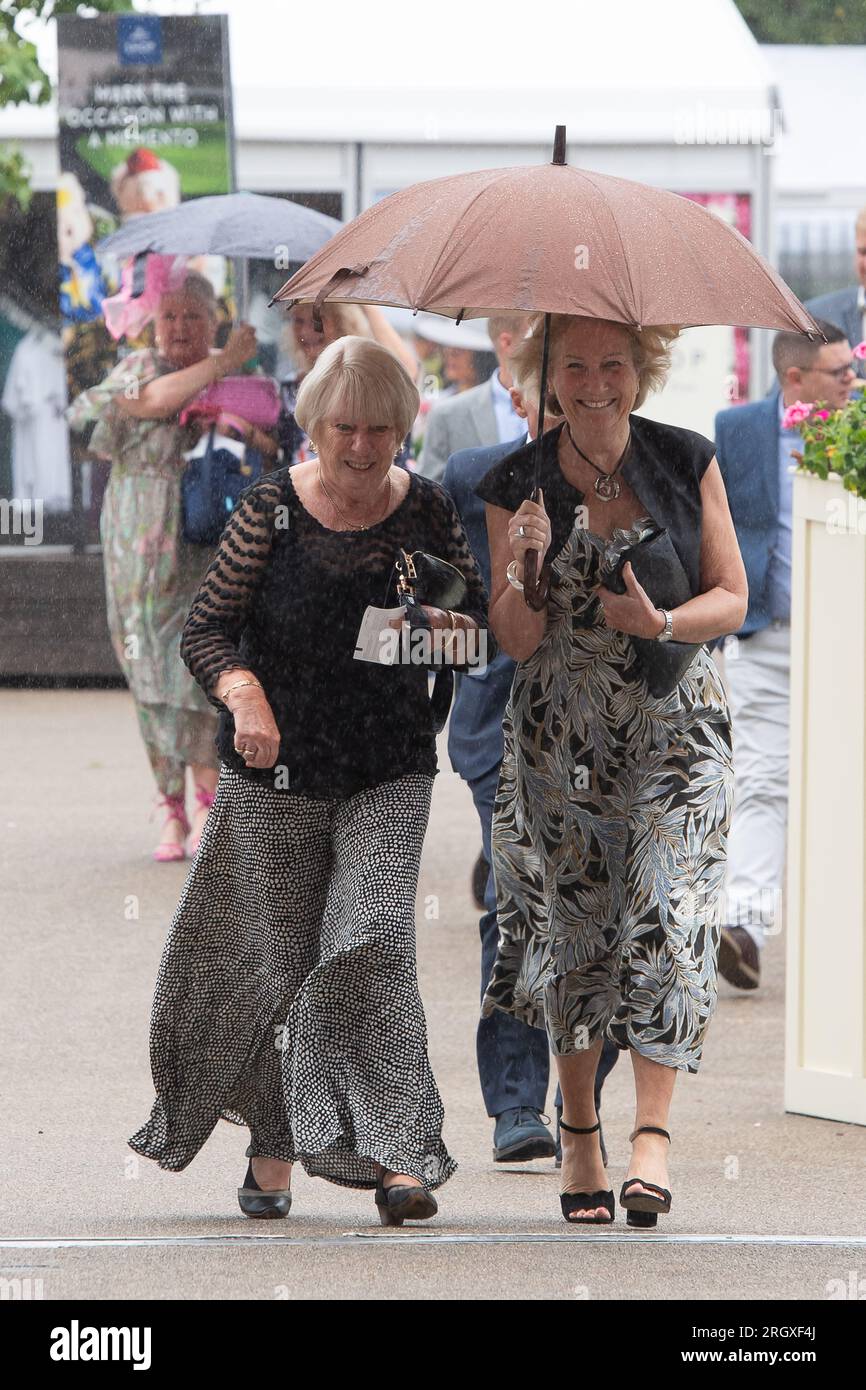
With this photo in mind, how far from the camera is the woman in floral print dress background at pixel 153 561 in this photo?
8938 mm

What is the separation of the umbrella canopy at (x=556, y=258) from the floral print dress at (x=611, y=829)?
0.46 m

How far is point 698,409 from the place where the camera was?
14.7m

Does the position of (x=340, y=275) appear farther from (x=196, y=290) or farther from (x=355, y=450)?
(x=196, y=290)

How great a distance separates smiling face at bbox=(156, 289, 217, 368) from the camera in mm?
8695

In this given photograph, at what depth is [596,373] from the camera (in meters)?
4.50

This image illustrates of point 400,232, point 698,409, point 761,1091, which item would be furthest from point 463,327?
point 400,232

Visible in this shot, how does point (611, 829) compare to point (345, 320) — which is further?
point (345, 320)

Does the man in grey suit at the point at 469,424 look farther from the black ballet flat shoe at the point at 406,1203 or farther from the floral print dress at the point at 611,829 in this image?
the black ballet flat shoe at the point at 406,1203

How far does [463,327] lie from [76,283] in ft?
9.10

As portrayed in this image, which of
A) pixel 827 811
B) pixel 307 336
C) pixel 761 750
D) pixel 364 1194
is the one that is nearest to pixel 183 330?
pixel 307 336

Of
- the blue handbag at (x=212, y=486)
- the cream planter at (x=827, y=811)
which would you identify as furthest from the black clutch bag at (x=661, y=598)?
the blue handbag at (x=212, y=486)

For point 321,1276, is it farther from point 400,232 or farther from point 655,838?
point 400,232

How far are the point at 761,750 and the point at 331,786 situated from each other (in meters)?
3.35
